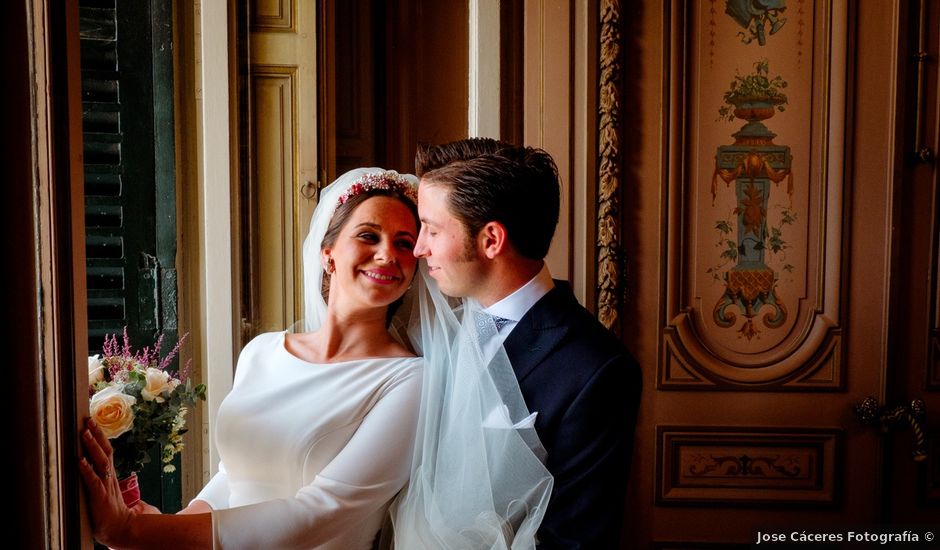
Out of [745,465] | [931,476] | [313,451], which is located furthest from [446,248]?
[931,476]

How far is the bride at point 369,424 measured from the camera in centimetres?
120

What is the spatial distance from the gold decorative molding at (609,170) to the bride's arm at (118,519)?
1.13m

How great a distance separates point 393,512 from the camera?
51.2 inches

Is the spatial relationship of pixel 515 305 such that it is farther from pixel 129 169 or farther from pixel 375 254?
pixel 129 169

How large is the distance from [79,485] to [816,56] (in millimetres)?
1916

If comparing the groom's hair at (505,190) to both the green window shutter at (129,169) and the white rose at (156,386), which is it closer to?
the white rose at (156,386)

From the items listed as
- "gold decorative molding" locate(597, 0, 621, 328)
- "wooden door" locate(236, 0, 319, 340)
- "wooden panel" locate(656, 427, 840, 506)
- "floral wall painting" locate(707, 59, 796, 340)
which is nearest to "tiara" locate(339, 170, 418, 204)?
"wooden door" locate(236, 0, 319, 340)

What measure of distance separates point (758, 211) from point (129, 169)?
1.70 metres

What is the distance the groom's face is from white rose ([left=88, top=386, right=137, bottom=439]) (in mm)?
576

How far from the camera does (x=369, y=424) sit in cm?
129

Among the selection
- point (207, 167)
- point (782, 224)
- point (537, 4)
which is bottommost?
point (782, 224)

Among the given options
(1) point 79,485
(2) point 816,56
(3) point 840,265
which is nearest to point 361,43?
(2) point 816,56

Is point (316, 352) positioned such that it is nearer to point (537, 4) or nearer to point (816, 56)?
point (537, 4)

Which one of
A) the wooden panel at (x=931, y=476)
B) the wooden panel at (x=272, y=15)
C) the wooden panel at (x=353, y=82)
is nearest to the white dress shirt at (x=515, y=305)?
the wooden panel at (x=353, y=82)
